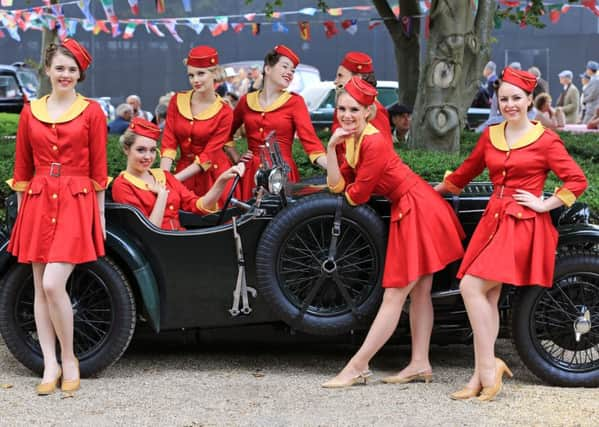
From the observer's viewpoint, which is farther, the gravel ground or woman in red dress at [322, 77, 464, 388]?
woman in red dress at [322, 77, 464, 388]

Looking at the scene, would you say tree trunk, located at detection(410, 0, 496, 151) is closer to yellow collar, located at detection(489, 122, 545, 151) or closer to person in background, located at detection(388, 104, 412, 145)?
person in background, located at detection(388, 104, 412, 145)

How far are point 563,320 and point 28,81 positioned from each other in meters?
19.1

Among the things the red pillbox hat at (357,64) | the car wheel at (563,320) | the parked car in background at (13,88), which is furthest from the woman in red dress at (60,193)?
the parked car in background at (13,88)

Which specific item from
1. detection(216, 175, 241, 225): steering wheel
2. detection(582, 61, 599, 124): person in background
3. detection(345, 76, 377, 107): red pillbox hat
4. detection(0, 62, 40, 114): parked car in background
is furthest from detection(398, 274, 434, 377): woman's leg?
detection(0, 62, 40, 114): parked car in background

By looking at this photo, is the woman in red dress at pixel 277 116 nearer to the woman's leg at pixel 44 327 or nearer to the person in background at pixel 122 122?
the woman's leg at pixel 44 327

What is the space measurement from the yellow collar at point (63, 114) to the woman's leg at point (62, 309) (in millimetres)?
660

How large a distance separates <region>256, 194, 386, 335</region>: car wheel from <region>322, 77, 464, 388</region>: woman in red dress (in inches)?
3.3

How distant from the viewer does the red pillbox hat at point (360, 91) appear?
5000 mm

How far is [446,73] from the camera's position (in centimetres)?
992

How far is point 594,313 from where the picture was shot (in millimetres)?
5043

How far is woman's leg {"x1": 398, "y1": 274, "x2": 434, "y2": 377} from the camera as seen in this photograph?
503cm

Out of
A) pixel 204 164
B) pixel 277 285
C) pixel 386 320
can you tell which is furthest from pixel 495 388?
pixel 204 164

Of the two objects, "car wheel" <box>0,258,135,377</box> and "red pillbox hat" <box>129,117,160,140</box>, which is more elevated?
"red pillbox hat" <box>129,117,160,140</box>

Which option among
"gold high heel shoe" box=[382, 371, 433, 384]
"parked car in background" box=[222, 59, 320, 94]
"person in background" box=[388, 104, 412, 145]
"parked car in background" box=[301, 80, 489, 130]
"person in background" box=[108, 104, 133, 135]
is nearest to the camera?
"gold high heel shoe" box=[382, 371, 433, 384]
